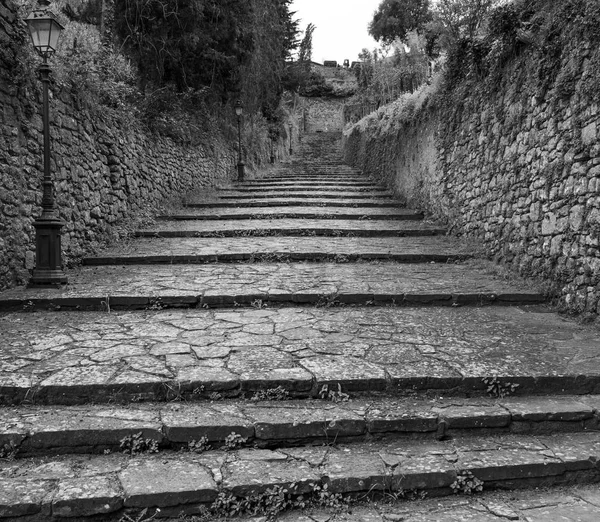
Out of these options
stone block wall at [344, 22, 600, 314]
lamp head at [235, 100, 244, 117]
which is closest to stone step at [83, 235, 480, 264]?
stone block wall at [344, 22, 600, 314]

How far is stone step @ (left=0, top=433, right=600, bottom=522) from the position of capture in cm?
240

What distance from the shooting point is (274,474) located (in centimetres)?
260

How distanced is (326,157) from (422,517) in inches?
854

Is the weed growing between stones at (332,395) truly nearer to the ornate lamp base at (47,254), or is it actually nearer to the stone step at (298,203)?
the ornate lamp base at (47,254)

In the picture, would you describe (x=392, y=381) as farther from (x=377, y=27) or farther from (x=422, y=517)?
(x=377, y=27)

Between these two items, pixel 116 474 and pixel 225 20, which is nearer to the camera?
pixel 116 474

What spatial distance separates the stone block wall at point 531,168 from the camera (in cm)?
449

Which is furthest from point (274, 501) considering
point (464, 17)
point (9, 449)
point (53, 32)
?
point (464, 17)

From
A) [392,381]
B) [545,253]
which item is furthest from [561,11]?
[392,381]

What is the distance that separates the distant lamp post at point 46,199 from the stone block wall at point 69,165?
217mm

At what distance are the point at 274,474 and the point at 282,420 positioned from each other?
38 cm

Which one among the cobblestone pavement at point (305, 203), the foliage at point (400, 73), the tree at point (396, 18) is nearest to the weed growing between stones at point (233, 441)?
the cobblestone pavement at point (305, 203)

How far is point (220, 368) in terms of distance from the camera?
3.45m

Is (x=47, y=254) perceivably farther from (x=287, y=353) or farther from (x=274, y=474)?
(x=274, y=474)
